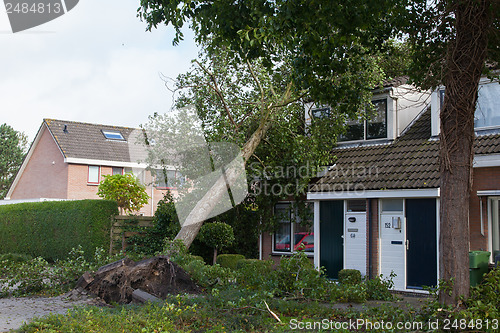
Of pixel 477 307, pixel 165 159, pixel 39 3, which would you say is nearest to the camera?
pixel 477 307

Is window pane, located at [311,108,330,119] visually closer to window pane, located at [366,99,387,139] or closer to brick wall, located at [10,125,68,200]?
window pane, located at [366,99,387,139]

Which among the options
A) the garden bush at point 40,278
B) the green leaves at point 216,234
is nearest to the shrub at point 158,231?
the green leaves at point 216,234

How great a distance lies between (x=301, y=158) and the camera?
17.3 meters

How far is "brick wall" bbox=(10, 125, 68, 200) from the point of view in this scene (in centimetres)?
3384

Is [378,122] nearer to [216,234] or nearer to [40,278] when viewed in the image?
[216,234]

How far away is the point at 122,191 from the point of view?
24609 millimetres

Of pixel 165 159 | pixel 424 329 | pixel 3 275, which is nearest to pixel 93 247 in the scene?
pixel 165 159

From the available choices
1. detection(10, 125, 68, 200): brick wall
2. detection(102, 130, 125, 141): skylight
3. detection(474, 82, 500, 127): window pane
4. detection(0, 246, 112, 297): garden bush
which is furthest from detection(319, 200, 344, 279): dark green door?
detection(102, 130, 125, 141): skylight

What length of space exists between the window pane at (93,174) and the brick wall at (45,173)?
156cm

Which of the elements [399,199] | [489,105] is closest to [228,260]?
[399,199]

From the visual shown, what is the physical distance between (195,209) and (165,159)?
2.68 m

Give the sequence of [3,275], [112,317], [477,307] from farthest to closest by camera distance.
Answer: [3,275] < [112,317] < [477,307]

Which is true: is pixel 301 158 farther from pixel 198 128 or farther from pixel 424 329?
pixel 424 329

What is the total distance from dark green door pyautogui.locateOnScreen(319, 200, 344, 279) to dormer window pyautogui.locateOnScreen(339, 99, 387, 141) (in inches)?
111
